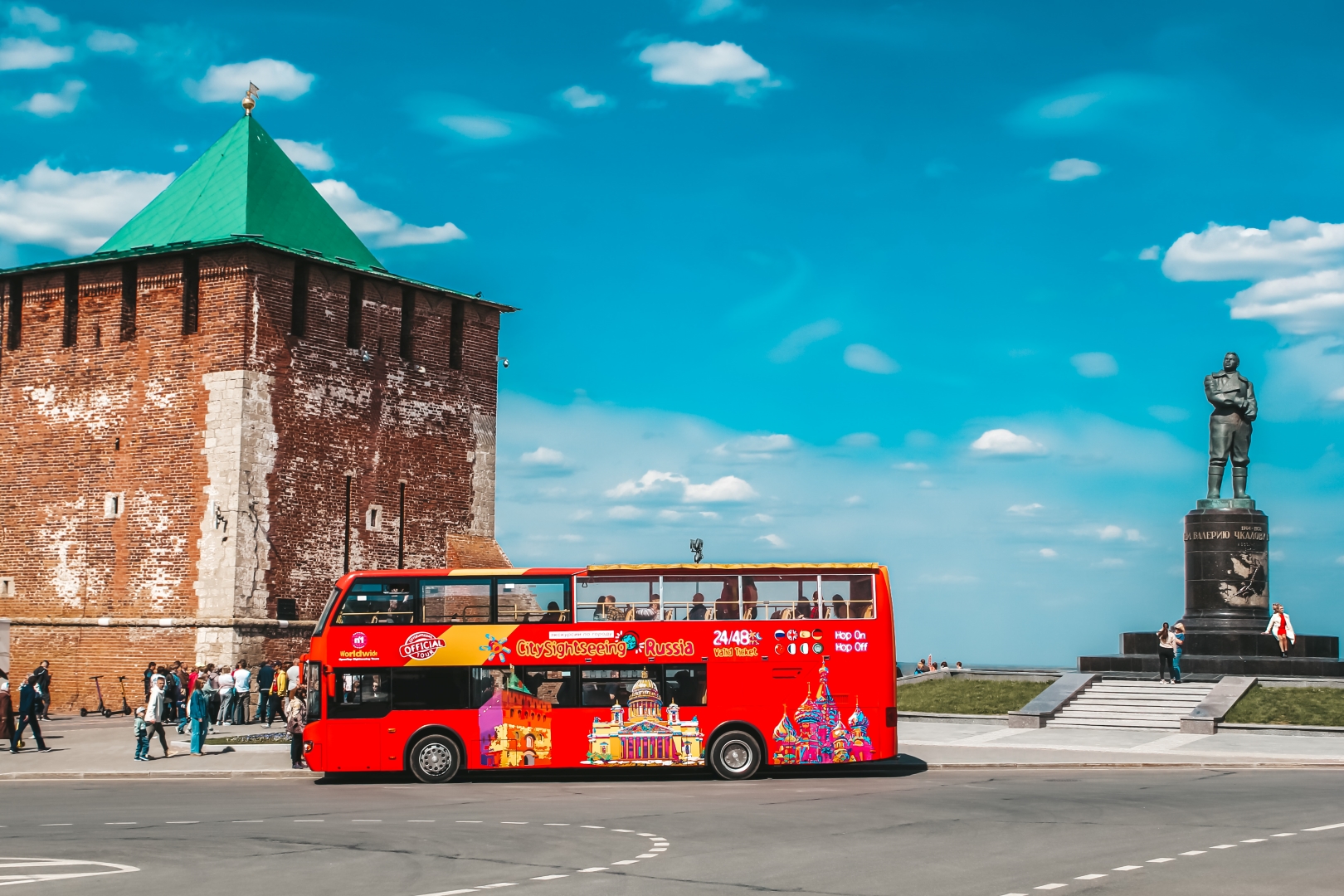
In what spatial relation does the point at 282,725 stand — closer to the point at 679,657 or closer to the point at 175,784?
the point at 175,784

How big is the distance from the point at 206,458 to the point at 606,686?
17.5 meters

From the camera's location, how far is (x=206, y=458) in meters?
35.9

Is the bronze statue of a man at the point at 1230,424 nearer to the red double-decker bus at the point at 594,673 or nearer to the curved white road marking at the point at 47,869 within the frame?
the red double-decker bus at the point at 594,673

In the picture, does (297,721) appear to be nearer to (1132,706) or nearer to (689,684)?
(689,684)

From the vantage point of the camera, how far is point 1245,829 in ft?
49.4

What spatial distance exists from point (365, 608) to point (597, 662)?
3.65 metres

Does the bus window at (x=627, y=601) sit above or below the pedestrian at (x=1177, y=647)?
above

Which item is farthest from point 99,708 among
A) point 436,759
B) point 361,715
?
point 436,759

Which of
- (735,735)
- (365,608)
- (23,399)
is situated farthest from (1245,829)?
(23,399)

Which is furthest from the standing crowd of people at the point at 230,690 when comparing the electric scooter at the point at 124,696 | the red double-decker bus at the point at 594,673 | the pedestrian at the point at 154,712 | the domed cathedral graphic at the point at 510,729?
the domed cathedral graphic at the point at 510,729

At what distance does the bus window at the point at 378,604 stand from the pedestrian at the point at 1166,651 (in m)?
19.1

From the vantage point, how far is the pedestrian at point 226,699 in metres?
32.8

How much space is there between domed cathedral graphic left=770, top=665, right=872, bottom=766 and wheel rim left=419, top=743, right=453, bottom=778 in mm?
4988

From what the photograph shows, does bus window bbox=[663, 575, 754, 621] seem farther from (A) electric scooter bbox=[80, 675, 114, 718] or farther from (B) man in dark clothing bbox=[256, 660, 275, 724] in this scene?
(A) electric scooter bbox=[80, 675, 114, 718]
